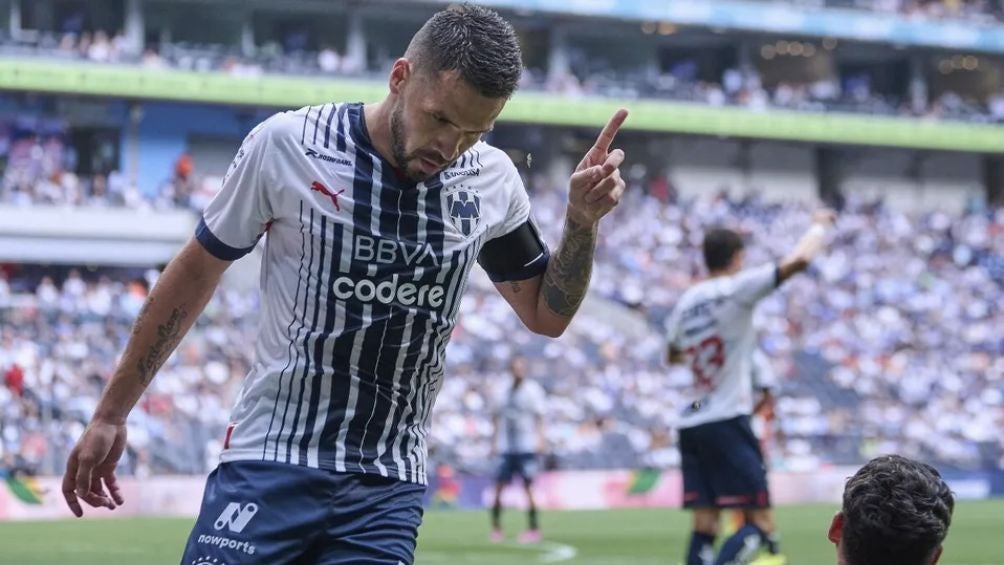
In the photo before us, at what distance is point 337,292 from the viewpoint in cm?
432

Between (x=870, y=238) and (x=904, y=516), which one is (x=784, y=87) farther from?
(x=904, y=516)

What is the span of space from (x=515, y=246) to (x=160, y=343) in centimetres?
109

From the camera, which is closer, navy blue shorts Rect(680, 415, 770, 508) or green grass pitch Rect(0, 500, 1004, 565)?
navy blue shorts Rect(680, 415, 770, 508)

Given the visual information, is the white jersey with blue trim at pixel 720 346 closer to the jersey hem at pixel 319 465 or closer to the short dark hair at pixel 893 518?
the jersey hem at pixel 319 465

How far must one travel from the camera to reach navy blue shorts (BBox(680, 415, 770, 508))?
9.74 m

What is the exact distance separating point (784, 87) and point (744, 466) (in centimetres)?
3990

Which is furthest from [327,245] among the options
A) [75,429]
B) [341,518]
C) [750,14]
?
[750,14]

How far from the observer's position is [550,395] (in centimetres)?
2992

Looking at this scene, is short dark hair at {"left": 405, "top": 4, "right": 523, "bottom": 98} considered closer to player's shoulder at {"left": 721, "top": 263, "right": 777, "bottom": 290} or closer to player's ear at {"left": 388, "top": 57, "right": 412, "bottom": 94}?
player's ear at {"left": 388, "top": 57, "right": 412, "bottom": 94}

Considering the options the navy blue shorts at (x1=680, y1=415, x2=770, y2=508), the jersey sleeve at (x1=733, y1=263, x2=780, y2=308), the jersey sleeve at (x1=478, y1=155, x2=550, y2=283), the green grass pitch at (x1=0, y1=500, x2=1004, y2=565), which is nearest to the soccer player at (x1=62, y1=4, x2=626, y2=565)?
the jersey sleeve at (x1=478, y1=155, x2=550, y2=283)

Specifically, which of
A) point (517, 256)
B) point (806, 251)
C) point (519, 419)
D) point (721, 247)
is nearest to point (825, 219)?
point (806, 251)

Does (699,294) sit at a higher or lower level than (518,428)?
higher

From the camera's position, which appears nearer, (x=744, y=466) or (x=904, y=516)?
(x=904, y=516)

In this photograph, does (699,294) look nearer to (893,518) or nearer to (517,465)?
(893,518)
